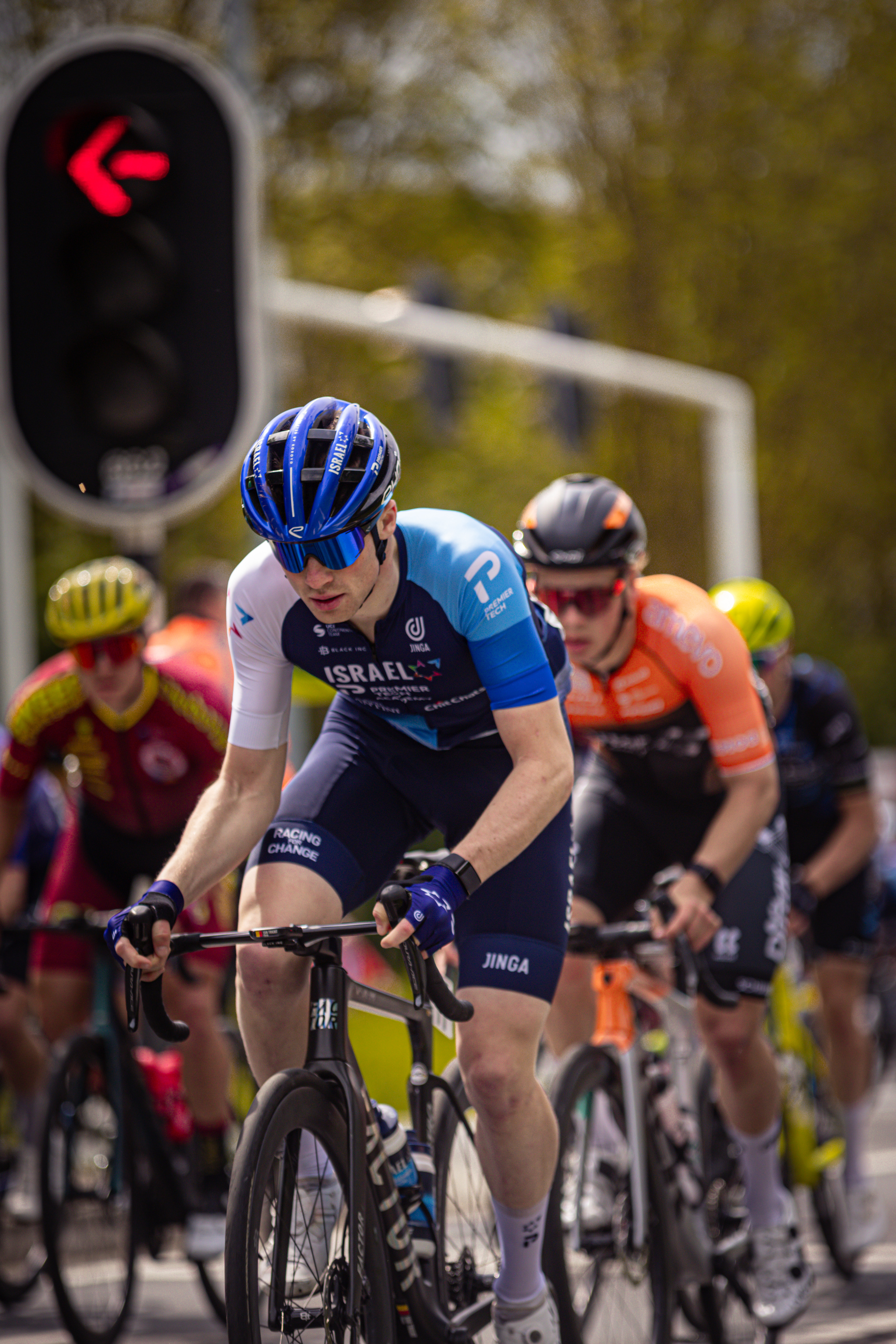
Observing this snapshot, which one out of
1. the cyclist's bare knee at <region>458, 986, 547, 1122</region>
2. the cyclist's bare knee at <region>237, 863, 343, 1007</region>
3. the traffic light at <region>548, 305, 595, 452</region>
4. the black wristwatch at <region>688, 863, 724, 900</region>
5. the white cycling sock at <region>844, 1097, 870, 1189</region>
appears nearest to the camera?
the cyclist's bare knee at <region>237, 863, 343, 1007</region>

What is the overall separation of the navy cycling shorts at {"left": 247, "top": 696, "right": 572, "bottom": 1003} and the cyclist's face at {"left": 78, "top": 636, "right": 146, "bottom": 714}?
1.66 meters

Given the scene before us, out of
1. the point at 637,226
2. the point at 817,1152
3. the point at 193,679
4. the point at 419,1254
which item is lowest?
the point at 817,1152

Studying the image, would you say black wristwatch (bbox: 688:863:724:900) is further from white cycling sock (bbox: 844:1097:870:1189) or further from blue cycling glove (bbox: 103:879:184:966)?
white cycling sock (bbox: 844:1097:870:1189)

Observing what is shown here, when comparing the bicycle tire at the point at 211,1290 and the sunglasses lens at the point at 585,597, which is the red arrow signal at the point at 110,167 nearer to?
the sunglasses lens at the point at 585,597

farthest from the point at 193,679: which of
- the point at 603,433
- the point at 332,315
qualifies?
the point at 603,433

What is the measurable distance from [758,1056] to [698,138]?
20853 millimetres

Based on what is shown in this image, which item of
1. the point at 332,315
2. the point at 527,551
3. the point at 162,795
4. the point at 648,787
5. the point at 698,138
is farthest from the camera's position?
the point at 698,138

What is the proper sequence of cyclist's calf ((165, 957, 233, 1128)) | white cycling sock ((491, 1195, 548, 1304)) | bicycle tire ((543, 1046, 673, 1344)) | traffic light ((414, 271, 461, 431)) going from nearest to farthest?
white cycling sock ((491, 1195, 548, 1304)), bicycle tire ((543, 1046, 673, 1344)), cyclist's calf ((165, 957, 233, 1128)), traffic light ((414, 271, 461, 431))

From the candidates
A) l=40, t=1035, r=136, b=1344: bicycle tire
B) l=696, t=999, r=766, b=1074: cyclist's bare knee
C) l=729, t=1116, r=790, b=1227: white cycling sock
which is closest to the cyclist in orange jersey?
l=40, t=1035, r=136, b=1344: bicycle tire

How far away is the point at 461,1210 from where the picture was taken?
→ 4137 millimetres

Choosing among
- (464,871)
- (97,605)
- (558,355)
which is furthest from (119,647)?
(558,355)

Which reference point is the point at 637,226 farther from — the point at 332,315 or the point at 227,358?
the point at 227,358

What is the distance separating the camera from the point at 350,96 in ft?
71.3

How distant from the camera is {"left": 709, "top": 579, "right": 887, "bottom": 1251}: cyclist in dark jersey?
244 inches
